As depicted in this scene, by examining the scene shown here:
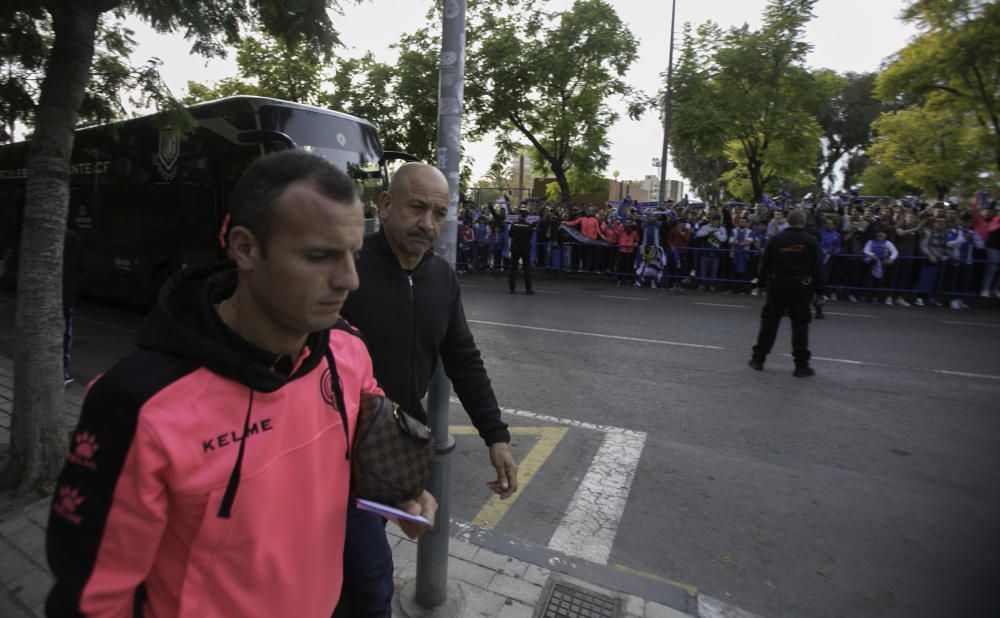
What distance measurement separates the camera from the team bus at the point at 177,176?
808 cm

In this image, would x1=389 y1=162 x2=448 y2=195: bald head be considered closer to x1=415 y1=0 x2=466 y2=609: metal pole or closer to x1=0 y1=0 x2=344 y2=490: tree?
x1=415 y1=0 x2=466 y2=609: metal pole

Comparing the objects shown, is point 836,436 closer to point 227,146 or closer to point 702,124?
point 227,146

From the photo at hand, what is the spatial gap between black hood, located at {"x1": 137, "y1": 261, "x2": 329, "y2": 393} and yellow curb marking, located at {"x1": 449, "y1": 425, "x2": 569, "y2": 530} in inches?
100

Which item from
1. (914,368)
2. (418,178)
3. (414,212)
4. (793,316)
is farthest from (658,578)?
(914,368)

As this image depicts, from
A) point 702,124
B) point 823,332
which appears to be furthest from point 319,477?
point 702,124

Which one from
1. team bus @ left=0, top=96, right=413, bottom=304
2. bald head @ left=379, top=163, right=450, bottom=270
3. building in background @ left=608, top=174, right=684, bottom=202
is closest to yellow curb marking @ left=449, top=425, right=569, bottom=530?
bald head @ left=379, top=163, right=450, bottom=270

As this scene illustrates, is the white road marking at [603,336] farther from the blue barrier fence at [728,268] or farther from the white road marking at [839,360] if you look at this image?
the blue barrier fence at [728,268]

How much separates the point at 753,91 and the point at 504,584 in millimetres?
21300

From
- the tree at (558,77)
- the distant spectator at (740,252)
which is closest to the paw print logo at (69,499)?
the distant spectator at (740,252)

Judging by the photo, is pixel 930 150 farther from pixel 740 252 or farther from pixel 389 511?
pixel 389 511

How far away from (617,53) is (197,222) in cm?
1582

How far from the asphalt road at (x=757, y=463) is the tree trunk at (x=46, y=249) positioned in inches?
102

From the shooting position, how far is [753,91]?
66.3ft

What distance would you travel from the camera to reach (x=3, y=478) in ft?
11.8
